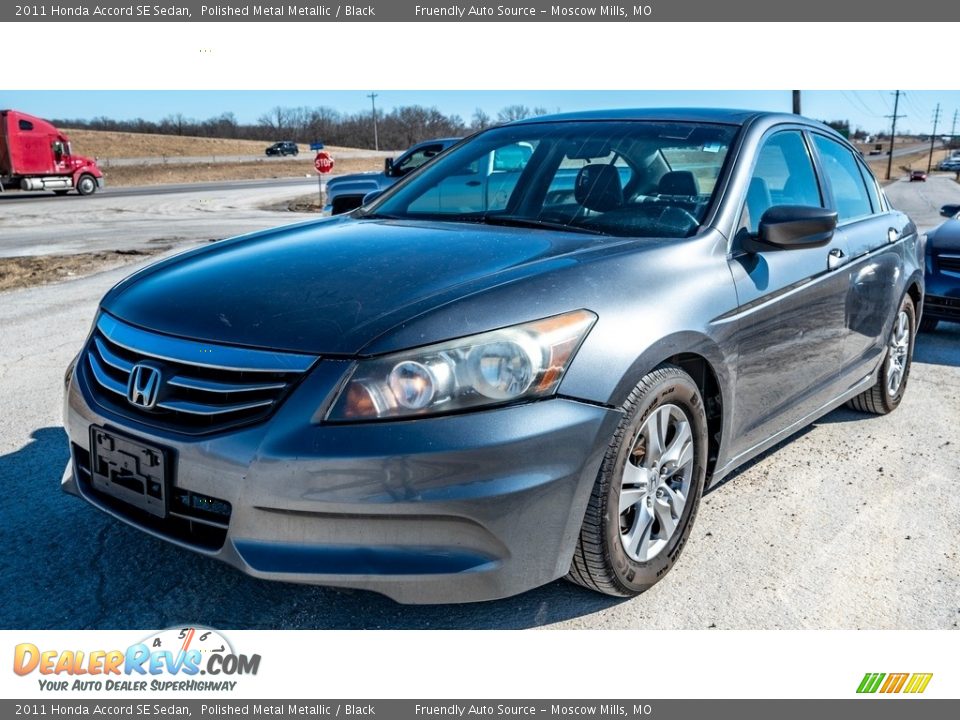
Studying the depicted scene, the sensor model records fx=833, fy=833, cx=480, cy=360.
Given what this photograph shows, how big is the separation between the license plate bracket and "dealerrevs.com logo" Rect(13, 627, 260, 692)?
446mm

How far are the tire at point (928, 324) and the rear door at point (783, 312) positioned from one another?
12.6 ft

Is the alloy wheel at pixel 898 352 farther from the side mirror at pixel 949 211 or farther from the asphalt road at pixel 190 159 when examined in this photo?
the asphalt road at pixel 190 159

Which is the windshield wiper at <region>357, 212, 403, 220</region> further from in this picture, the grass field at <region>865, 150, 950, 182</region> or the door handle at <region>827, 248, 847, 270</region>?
the grass field at <region>865, 150, 950, 182</region>

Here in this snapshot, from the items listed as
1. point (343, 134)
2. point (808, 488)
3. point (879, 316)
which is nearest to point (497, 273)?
point (808, 488)

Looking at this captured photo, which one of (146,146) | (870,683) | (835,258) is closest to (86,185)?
(835,258)

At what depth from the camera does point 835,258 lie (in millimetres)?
3791

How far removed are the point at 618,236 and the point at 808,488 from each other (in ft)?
5.23

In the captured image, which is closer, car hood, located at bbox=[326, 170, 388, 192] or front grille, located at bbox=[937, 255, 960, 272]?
front grille, located at bbox=[937, 255, 960, 272]

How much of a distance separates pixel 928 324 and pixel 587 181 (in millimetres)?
5160

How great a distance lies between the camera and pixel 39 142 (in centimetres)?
3219

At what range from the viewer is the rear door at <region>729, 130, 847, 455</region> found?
3166 mm

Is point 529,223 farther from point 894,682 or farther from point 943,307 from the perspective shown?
point 943,307

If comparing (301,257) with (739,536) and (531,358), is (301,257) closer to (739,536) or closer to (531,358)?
(531,358)

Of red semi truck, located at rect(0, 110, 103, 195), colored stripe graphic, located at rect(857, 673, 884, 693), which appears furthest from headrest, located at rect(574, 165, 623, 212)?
red semi truck, located at rect(0, 110, 103, 195)
